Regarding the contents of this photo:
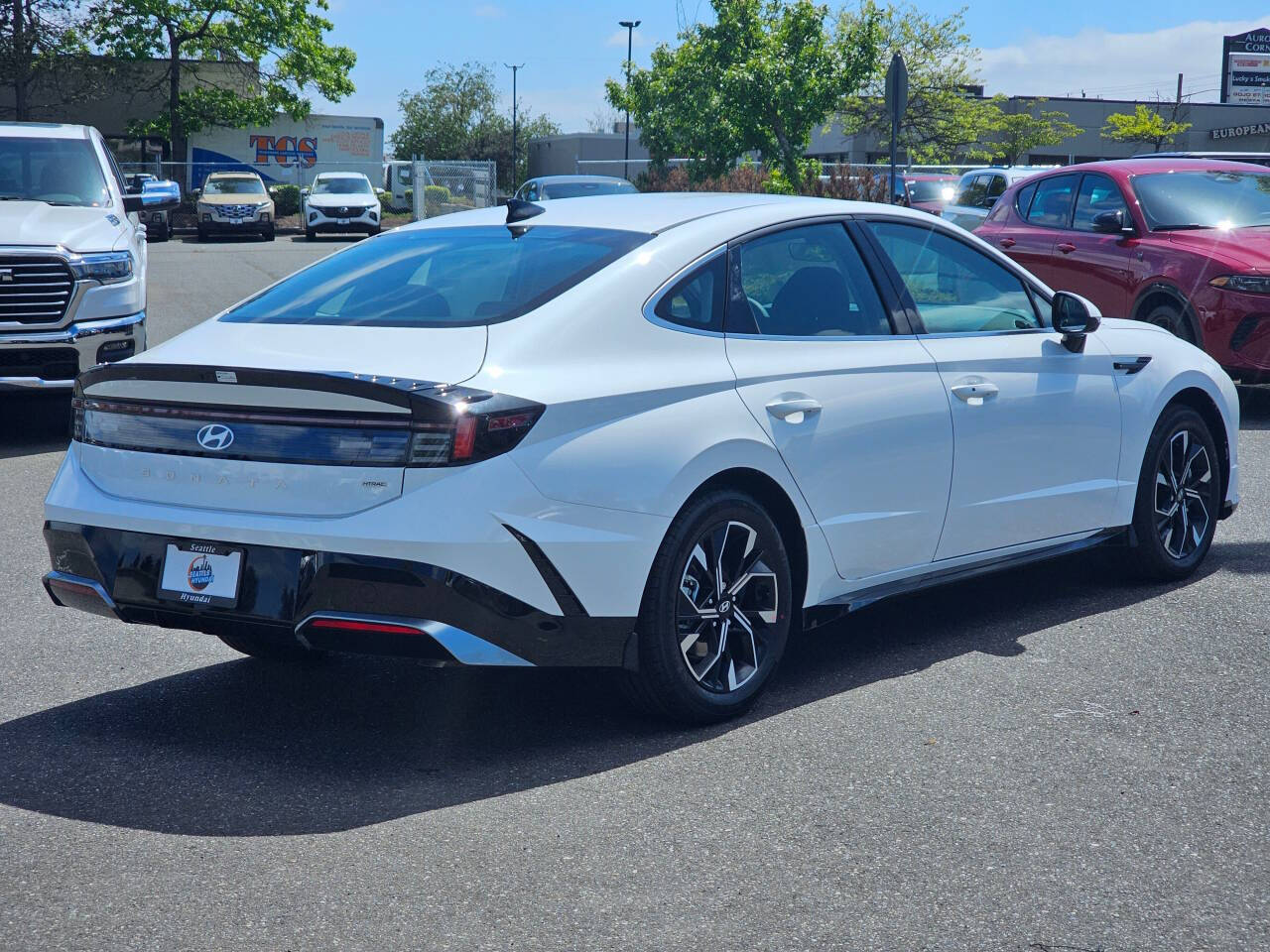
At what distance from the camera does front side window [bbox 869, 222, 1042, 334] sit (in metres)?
5.47

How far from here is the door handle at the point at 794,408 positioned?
184 inches

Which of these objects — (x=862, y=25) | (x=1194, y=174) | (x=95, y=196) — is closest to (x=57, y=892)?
(x=95, y=196)

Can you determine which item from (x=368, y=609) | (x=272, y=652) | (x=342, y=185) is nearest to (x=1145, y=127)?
(x=342, y=185)

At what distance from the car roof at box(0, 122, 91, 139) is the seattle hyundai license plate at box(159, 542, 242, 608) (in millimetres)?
8253

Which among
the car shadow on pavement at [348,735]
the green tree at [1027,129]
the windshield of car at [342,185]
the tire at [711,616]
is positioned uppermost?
the green tree at [1027,129]

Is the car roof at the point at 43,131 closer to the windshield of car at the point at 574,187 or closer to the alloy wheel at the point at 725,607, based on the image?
the alloy wheel at the point at 725,607

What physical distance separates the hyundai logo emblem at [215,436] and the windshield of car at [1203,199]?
Result: 9092 millimetres

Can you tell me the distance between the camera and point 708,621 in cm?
455

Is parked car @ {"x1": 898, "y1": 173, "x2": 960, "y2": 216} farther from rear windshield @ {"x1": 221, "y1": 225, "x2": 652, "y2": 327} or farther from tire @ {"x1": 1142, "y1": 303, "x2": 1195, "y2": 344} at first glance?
rear windshield @ {"x1": 221, "y1": 225, "x2": 652, "y2": 327}

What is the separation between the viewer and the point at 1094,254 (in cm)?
1186

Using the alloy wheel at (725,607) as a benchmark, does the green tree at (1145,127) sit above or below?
above

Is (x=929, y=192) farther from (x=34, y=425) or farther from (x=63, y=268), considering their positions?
(x=63, y=268)

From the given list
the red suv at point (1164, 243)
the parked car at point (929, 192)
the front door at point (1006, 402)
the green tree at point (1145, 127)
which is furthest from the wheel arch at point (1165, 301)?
the green tree at point (1145, 127)

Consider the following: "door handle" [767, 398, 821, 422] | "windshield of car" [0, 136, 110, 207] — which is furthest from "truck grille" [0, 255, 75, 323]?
"door handle" [767, 398, 821, 422]
